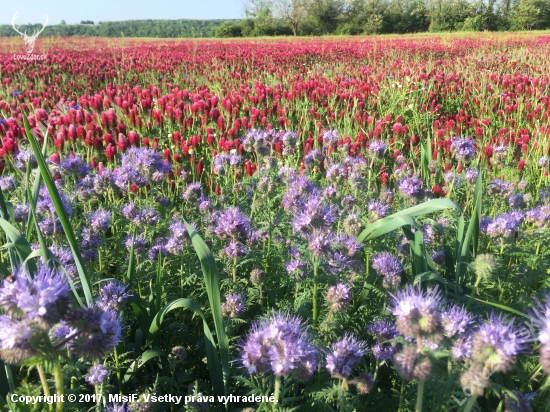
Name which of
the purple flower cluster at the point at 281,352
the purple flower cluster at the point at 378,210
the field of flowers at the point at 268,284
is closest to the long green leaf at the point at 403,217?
the field of flowers at the point at 268,284

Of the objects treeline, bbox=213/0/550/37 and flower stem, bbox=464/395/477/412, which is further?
treeline, bbox=213/0/550/37

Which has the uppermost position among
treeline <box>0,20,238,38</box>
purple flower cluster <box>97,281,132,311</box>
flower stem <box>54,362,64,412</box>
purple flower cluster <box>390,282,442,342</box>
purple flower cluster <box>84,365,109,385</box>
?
treeline <box>0,20,238,38</box>

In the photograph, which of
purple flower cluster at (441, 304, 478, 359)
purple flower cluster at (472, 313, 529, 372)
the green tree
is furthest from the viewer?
the green tree

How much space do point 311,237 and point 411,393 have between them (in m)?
0.87

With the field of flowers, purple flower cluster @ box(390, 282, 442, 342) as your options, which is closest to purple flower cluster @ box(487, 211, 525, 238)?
the field of flowers

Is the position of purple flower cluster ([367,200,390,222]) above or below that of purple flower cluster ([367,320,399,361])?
above

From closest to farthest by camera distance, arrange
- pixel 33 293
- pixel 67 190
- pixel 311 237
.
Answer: pixel 33 293
pixel 311 237
pixel 67 190

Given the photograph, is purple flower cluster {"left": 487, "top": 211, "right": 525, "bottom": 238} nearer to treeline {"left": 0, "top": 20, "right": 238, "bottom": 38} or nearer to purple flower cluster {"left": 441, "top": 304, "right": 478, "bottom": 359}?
purple flower cluster {"left": 441, "top": 304, "right": 478, "bottom": 359}

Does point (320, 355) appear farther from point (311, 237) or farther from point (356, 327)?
point (311, 237)

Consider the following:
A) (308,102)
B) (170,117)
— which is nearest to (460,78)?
(308,102)

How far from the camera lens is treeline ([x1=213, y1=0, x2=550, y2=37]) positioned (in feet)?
163

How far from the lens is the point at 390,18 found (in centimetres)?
5597

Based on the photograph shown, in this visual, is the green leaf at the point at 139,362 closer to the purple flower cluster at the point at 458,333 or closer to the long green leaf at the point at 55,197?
the long green leaf at the point at 55,197

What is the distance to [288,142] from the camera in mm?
3432
